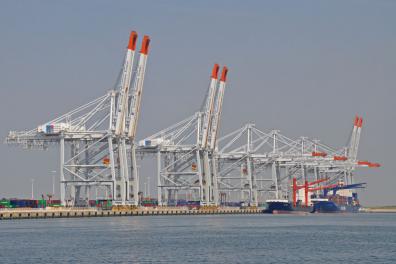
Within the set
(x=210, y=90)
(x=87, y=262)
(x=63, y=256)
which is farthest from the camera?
(x=210, y=90)

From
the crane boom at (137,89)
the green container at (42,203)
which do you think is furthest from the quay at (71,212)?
the green container at (42,203)

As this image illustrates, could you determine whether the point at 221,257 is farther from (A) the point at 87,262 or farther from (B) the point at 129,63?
(B) the point at 129,63

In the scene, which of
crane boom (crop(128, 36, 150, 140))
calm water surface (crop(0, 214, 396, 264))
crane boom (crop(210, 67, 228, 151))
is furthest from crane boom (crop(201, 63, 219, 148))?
calm water surface (crop(0, 214, 396, 264))

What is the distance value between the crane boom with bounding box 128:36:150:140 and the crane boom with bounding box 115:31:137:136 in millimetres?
1533

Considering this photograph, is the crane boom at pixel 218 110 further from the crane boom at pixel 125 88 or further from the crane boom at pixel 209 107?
the crane boom at pixel 125 88

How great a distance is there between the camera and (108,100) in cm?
14662

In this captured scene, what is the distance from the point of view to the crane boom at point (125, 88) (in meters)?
144

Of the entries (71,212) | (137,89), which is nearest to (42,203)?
(71,212)

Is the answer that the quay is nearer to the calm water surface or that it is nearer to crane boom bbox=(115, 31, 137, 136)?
crane boom bbox=(115, 31, 137, 136)

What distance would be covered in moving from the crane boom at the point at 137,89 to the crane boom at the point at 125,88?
1.53m

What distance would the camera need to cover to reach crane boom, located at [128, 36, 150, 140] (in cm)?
14675

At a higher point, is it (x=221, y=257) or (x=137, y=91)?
(x=137, y=91)

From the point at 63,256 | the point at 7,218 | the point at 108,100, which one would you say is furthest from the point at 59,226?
the point at 63,256

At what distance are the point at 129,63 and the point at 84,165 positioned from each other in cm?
1557
